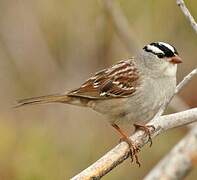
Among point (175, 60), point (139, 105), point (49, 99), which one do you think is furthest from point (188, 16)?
point (49, 99)

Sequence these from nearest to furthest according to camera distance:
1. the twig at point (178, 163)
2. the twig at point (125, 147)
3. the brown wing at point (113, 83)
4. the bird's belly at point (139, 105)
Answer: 1. the twig at point (178, 163)
2. the twig at point (125, 147)
3. the bird's belly at point (139, 105)
4. the brown wing at point (113, 83)

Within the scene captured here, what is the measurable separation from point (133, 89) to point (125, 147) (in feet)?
2.62

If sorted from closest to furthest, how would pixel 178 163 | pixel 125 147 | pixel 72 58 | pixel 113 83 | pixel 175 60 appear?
pixel 178 163 → pixel 125 147 → pixel 175 60 → pixel 113 83 → pixel 72 58

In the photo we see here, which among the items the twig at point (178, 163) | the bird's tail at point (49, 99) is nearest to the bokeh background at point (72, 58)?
the bird's tail at point (49, 99)

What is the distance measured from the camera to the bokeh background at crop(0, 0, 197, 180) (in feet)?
17.3

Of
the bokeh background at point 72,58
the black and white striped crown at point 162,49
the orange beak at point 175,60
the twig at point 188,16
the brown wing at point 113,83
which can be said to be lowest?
the bokeh background at point 72,58

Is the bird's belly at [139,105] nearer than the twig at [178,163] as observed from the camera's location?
No

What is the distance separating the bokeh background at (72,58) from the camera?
17.3 feet

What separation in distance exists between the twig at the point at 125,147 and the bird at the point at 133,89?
202 millimetres

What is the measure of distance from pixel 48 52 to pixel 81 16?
636 millimetres

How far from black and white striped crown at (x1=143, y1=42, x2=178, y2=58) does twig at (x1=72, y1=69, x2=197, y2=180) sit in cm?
36

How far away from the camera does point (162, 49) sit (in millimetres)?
3947

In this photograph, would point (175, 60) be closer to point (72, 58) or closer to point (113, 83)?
point (113, 83)

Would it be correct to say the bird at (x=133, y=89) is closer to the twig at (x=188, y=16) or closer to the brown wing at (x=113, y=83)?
the brown wing at (x=113, y=83)
